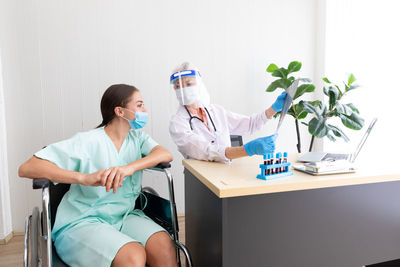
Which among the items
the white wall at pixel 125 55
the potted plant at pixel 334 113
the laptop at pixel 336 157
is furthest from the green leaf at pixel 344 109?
the laptop at pixel 336 157

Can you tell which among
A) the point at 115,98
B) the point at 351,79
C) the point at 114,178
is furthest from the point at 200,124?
the point at 351,79

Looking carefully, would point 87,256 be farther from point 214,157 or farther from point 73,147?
point 214,157

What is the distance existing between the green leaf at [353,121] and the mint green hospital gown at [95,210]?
1754 mm

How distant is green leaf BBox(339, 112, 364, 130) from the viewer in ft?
7.55

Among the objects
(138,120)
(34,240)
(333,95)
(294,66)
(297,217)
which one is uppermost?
(294,66)

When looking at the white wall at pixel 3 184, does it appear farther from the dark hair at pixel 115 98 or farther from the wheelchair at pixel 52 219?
the dark hair at pixel 115 98

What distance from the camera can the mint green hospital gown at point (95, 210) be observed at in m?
1.12

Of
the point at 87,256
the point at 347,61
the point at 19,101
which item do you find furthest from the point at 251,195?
the point at 347,61

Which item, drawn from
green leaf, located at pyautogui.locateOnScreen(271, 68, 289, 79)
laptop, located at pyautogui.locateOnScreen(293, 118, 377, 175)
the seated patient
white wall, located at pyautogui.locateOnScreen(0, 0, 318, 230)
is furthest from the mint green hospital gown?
green leaf, located at pyautogui.locateOnScreen(271, 68, 289, 79)

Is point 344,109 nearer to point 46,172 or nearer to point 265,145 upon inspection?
point 265,145

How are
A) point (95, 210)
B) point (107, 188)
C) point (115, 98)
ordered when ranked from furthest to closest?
point (115, 98) → point (95, 210) → point (107, 188)

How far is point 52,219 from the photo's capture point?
1401 millimetres

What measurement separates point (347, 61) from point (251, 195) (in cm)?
239

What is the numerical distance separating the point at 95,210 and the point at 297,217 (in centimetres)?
91
